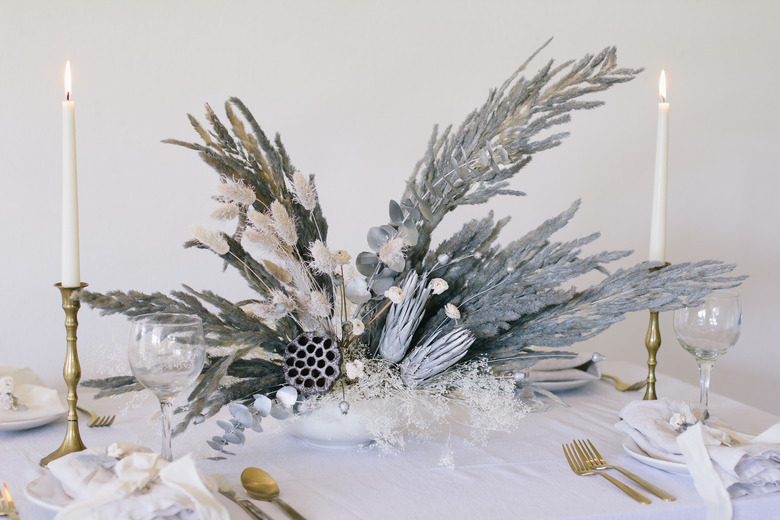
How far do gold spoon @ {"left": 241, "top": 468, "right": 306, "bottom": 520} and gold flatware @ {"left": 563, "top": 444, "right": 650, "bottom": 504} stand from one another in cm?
36

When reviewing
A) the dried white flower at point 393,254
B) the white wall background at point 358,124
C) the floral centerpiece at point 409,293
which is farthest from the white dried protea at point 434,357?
the white wall background at point 358,124

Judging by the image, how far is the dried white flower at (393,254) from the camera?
0.90 m

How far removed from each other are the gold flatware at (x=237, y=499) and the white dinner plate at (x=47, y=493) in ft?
0.50

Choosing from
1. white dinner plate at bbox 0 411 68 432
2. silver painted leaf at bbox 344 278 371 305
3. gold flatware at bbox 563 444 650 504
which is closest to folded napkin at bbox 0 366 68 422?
white dinner plate at bbox 0 411 68 432

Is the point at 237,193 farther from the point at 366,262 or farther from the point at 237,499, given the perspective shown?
the point at 237,499

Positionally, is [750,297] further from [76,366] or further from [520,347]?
[76,366]

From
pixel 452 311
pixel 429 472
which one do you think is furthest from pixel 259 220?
pixel 429 472

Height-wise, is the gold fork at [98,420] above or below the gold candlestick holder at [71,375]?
below

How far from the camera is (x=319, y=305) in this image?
909mm

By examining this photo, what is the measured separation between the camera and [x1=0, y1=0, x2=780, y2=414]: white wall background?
1.72 m

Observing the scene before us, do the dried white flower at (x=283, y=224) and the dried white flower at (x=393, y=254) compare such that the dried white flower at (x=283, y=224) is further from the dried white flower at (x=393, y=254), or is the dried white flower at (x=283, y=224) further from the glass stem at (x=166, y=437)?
the glass stem at (x=166, y=437)

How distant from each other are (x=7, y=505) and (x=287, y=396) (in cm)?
32

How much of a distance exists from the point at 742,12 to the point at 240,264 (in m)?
1.89

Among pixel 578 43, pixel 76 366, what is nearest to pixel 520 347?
pixel 76 366
